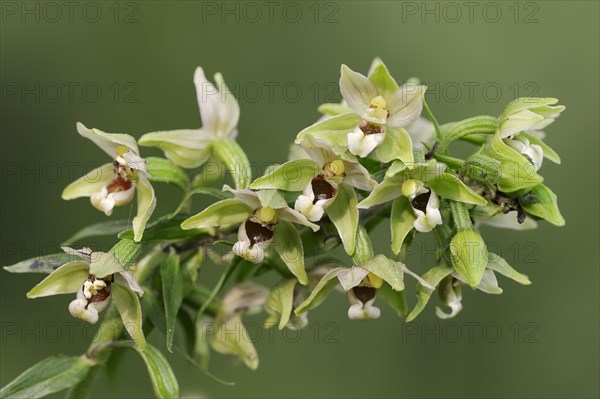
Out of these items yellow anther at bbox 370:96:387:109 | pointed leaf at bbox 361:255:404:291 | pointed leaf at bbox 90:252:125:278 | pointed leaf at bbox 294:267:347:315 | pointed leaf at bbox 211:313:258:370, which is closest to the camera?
pointed leaf at bbox 90:252:125:278

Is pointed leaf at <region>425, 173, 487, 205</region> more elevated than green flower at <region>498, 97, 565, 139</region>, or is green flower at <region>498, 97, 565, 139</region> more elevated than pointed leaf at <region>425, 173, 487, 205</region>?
green flower at <region>498, 97, 565, 139</region>

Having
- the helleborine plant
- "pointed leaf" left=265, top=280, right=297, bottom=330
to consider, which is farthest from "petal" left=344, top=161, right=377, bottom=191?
"pointed leaf" left=265, top=280, right=297, bottom=330

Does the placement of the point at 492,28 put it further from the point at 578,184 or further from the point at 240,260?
the point at 240,260

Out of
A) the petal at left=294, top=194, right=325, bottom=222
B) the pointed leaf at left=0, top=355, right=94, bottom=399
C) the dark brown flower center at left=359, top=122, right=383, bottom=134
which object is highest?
the dark brown flower center at left=359, top=122, right=383, bottom=134

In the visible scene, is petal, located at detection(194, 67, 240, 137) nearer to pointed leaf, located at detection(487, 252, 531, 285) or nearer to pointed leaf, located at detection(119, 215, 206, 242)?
pointed leaf, located at detection(119, 215, 206, 242)

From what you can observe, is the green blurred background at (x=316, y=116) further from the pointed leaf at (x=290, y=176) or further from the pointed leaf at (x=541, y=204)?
the pointed leaf at (x=541, y=204)

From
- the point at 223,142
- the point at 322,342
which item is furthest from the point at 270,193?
the point at 322,342

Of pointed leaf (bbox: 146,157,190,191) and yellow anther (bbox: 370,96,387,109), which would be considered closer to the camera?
yellow anther (bbox: 370,96,387,109)
